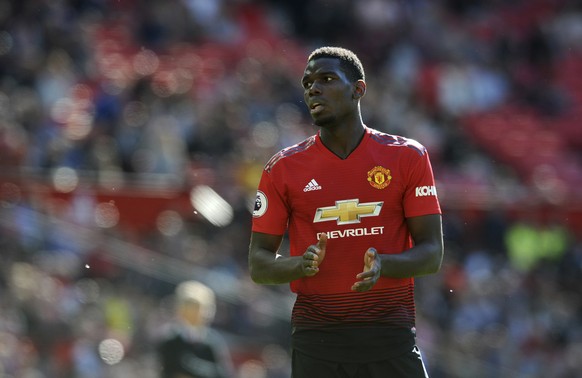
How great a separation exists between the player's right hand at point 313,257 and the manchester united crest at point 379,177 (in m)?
0.45

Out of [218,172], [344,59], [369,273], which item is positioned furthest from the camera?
[218,172]

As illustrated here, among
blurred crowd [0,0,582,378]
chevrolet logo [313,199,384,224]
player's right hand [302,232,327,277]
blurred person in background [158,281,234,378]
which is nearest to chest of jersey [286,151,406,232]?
chevrolet logo [313,199,384,224]

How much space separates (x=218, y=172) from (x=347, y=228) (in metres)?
9.76

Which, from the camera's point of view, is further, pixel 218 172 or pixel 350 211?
pixel 218 172

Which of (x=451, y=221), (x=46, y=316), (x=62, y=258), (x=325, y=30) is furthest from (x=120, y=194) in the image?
(x=325, y=30)

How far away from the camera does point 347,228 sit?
17.3 ft

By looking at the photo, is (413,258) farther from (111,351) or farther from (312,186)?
(111,351)

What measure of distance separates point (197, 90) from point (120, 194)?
3595mm

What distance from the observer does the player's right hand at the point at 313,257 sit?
493cm

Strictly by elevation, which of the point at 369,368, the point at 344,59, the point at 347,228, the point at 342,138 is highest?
the point at 344,59

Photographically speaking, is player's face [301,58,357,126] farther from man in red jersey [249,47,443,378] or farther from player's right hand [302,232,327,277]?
player's right hand [302,232,327,277]

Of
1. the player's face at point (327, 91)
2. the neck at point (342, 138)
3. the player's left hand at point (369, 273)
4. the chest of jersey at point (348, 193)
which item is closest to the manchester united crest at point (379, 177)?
the chest of jersey at point (348, 193)

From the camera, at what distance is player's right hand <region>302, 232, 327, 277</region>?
16.2 ft

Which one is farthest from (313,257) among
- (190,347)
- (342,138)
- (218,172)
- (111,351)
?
(218,172)
